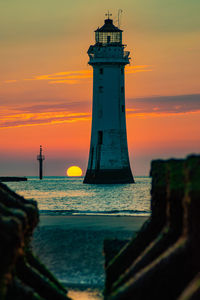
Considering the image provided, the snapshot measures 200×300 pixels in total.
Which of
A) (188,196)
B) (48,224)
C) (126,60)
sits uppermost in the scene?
(126,60)

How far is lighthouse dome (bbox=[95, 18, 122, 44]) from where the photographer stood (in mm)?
70875

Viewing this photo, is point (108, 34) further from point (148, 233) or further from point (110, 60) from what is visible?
point (148, 233)

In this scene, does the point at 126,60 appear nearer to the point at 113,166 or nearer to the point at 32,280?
the point at 113,166

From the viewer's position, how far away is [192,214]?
6.76 meters

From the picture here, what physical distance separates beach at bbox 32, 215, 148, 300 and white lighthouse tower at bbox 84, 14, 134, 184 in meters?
43.5

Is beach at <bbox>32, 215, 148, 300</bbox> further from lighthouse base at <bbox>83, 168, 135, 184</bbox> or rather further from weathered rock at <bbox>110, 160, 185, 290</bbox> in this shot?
lighthouse base at <bbox>83, 168, 135, 184</bbox>

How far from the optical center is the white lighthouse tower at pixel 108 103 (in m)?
68.3

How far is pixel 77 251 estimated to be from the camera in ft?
55.2

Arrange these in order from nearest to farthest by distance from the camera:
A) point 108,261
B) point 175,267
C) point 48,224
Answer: point 175,267 < point 108,261 < point 48,224

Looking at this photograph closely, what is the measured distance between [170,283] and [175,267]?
22 cm

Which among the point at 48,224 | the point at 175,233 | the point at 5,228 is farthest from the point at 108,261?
the point at 48,224

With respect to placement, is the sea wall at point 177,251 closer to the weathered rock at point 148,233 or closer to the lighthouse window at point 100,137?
the weathered rock at point 148,233

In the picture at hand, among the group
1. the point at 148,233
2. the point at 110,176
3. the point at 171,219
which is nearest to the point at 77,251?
the point at 148,233

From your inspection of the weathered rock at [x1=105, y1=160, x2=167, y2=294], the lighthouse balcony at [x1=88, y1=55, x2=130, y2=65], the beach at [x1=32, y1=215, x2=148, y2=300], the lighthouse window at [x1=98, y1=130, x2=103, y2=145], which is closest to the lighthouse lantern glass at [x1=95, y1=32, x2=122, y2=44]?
the lighthouse balcony at [x1=88, y1=55, x2=130, y2=65]
